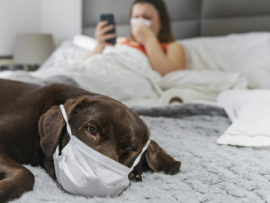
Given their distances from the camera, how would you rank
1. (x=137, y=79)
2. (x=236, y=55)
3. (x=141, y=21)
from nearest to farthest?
(x=137, y=79), (x=236, y=55), (x=141, y=21)

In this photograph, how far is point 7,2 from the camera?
361 cm

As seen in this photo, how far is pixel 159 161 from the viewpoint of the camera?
0.95m

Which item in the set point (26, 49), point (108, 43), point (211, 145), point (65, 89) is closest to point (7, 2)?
point (26, 49)

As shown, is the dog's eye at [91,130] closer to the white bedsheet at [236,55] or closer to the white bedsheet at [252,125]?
the white bedsheet at [252,125]

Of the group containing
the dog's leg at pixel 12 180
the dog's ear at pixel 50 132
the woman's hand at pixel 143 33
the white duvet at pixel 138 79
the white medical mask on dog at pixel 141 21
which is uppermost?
the white medical mask on dog at pixel 141 21

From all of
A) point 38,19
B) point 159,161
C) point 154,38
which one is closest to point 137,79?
point 154,38

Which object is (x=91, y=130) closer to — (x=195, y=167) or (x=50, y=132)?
(x=50, y=132)

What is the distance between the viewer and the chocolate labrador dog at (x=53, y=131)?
2.52ft

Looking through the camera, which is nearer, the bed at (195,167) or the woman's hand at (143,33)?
the bed at (195,167)

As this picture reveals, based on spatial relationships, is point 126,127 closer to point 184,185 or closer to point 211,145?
point 184,185

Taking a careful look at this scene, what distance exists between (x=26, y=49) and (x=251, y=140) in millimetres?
3082

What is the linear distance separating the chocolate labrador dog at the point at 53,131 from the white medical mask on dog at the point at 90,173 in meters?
0.03

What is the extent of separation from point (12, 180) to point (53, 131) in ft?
0.57

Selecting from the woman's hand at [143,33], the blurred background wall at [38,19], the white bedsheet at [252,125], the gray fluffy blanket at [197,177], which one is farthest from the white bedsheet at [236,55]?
the blurred background wall at [38,19]
